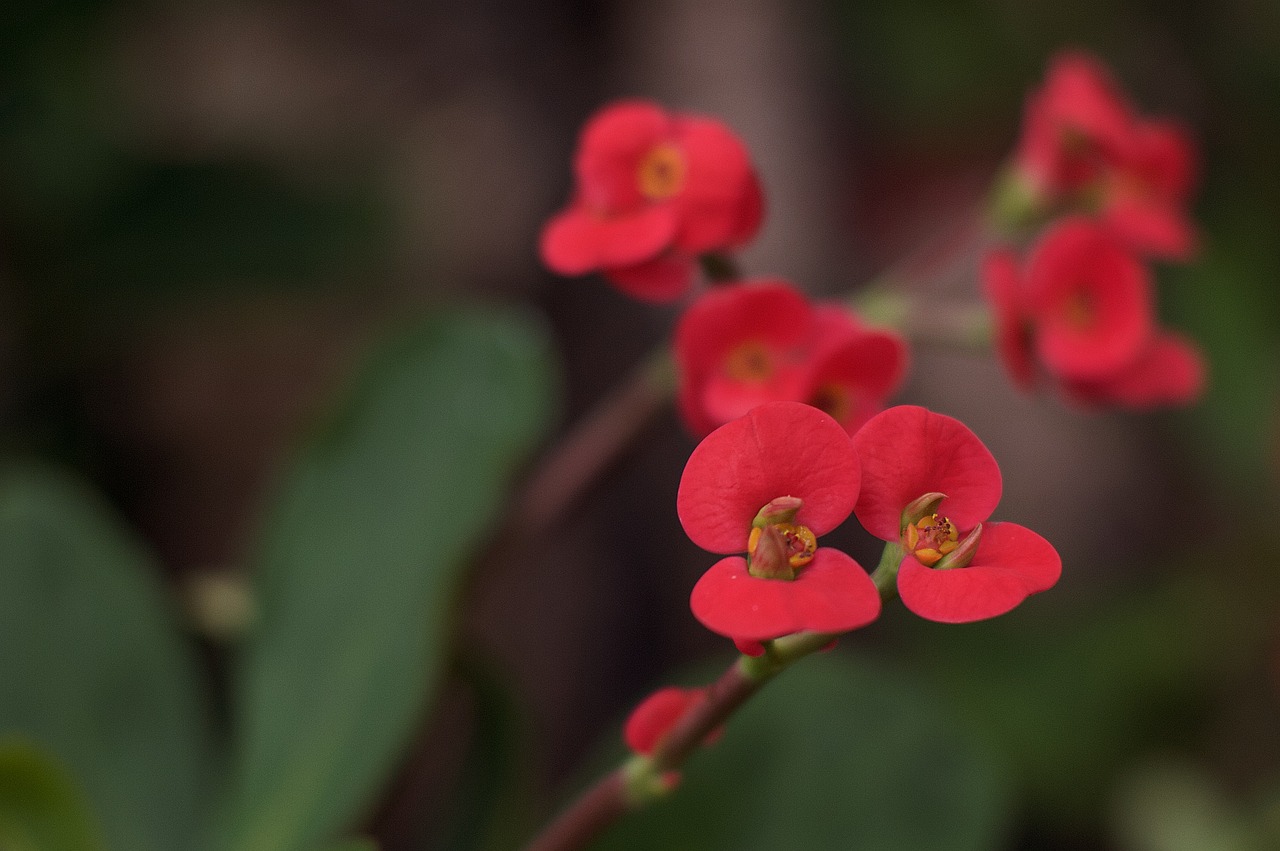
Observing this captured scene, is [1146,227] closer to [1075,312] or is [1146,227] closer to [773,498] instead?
[1075,312]

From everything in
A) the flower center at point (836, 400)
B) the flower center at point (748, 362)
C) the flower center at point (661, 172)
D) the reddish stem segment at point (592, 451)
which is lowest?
the reddish stem segment at point (592, 451)

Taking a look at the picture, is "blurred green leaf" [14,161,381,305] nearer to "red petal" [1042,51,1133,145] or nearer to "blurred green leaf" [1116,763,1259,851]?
"red petal" [1042,51,1133,145]

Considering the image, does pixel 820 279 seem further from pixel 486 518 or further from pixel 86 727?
pixel 86 727

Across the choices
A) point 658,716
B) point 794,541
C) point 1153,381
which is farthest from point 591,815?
point 1153,381

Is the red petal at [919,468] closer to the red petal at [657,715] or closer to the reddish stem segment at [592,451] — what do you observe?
the red petal at [657,715]

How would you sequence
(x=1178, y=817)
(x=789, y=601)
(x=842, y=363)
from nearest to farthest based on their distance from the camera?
(x=789, y=601) < (x=842, y=363) < (x=1178, y=817)

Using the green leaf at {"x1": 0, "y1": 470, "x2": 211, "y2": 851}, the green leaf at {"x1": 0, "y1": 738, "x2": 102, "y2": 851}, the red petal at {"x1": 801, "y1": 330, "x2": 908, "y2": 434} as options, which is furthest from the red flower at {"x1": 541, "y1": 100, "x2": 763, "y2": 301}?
the green leaf at {"x1": 0, "y1": 470, "x2": 211, "y2": 851}

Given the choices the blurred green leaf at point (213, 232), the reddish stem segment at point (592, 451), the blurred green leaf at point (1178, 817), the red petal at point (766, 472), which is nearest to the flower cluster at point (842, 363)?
the red petal at point (766, 472)

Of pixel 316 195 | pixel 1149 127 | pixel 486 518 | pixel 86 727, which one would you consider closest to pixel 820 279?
pixel 316 195
